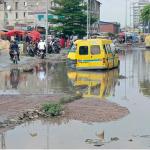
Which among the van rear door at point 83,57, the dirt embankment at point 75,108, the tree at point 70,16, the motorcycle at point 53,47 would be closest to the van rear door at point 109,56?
the van rear door at point 83,57

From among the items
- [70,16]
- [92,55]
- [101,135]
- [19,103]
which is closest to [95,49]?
[92,55]

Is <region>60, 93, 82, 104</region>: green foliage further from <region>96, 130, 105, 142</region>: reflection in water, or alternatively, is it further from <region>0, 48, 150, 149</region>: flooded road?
<region>96, 130, 105, 142</region>: reflection in water

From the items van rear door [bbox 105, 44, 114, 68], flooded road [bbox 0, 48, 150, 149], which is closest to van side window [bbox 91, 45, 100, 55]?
van rear door [bbox 105, 44, 114, 68]

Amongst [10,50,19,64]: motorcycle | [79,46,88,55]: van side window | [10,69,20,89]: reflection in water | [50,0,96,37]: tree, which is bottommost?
[10,69,20,89]: reflection in water

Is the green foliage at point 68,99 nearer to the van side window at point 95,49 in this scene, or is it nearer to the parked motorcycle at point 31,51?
the van side window at point 95,49

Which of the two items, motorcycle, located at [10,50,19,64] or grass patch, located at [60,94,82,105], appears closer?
grass patch, located at [60,94,82,105]

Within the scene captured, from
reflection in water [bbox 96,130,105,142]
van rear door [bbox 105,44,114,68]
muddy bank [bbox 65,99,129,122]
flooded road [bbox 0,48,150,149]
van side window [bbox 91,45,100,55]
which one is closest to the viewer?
flooded road [bbox 0,48,150,149]

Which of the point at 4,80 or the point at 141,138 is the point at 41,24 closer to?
the point at 4,80

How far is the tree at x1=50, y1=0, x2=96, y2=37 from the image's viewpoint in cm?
6450

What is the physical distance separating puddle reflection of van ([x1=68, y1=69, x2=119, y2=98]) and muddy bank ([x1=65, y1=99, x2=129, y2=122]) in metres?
2.48

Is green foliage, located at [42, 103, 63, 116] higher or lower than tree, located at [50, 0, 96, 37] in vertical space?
lower

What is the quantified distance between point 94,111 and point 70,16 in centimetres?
4993

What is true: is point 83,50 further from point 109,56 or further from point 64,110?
point 64,110

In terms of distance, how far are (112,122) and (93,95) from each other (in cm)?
575
